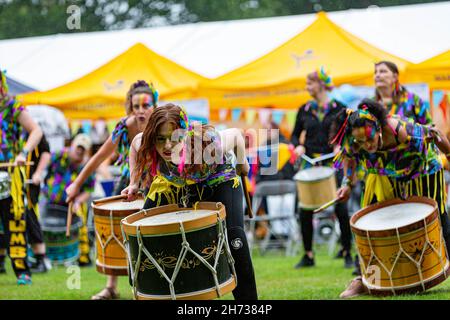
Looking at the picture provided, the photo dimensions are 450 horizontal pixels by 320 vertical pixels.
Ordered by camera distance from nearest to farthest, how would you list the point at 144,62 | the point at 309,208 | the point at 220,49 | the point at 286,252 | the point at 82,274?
the point at 309,208 → the point at 82,274 → the point at 286,252 → the point at 144,62 → the point at 220,49

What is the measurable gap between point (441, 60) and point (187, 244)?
6337 millimetres

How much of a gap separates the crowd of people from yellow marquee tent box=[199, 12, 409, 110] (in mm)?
2521

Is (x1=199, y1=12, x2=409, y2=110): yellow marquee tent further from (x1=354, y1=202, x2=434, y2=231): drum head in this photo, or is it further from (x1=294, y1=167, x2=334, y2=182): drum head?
(x1=354, y1=202, x2=434, y2=231): drum head

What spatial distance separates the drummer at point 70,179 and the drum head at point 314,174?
2.59 m

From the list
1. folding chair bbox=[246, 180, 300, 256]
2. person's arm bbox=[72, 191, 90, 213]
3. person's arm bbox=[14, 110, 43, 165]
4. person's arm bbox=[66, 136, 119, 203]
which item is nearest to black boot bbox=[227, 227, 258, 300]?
person's arm bbox=[66, 136, 119, 203]

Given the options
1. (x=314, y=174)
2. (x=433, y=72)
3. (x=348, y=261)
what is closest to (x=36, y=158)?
(x=314, y=174)

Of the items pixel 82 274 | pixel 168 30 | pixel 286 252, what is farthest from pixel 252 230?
pixel 168 30

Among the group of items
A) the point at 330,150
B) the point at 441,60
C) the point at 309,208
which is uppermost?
the point at 441,60

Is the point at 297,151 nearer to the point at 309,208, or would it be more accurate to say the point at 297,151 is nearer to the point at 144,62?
the point at 309,208

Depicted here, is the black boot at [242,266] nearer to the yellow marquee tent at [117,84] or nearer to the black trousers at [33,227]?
the black trousers at [33,227]

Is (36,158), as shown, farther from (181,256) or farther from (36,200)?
(181,256)

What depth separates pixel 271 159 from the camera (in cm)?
819

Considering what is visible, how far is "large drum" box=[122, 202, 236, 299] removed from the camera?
3445 millimetres
